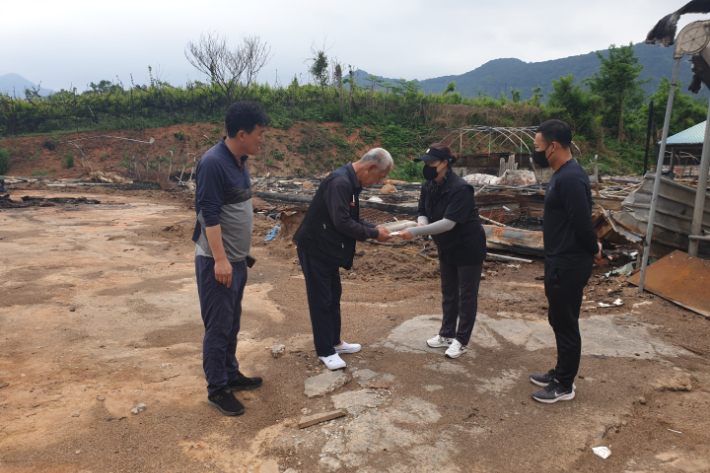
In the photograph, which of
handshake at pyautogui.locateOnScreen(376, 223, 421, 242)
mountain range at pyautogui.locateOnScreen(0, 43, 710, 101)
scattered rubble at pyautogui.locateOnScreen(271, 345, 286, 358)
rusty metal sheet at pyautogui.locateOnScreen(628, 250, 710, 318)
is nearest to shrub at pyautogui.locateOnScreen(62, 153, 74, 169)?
scattered rubble at pyautogui.locateOnScreen(271, 345, 286, 358)

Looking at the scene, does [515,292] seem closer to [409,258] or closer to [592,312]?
[592,312]

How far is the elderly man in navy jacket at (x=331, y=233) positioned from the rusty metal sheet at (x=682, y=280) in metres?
3.63

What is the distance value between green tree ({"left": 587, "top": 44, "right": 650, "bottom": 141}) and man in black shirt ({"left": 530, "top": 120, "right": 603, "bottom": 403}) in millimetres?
35577

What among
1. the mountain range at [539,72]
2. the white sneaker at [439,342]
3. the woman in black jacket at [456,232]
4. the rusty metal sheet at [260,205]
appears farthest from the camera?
the mountain range at [539,72]

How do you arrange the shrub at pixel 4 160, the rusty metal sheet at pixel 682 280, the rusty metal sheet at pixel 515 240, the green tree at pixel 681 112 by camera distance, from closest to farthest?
the rusty metal sheet at pixel 682 280
the rusty metal sheet at pixel 515 240
the shrub at pixel 4 160
the green tree at pixel 681 112

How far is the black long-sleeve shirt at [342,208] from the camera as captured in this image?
319 cm

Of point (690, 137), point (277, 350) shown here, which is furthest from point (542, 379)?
point (690, 137)

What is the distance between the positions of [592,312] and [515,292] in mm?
1081

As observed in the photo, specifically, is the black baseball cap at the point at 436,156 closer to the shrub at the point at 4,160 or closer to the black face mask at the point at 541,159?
the black face mask at the point at 541,159

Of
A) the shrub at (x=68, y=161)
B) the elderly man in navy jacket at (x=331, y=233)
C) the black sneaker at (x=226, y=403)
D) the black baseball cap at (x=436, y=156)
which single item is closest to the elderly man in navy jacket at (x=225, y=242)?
the black sneaker at (x=226, y=403)

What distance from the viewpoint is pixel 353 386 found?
10.4 feet

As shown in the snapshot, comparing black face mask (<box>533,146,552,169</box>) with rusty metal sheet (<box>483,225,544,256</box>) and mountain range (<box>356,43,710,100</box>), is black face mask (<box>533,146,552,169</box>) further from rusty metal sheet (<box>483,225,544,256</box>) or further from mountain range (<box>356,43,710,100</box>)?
mountain range (<box>356,43,710,100</box>)

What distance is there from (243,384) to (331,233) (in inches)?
48.4

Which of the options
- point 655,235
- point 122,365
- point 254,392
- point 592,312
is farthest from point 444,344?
point 655,235
